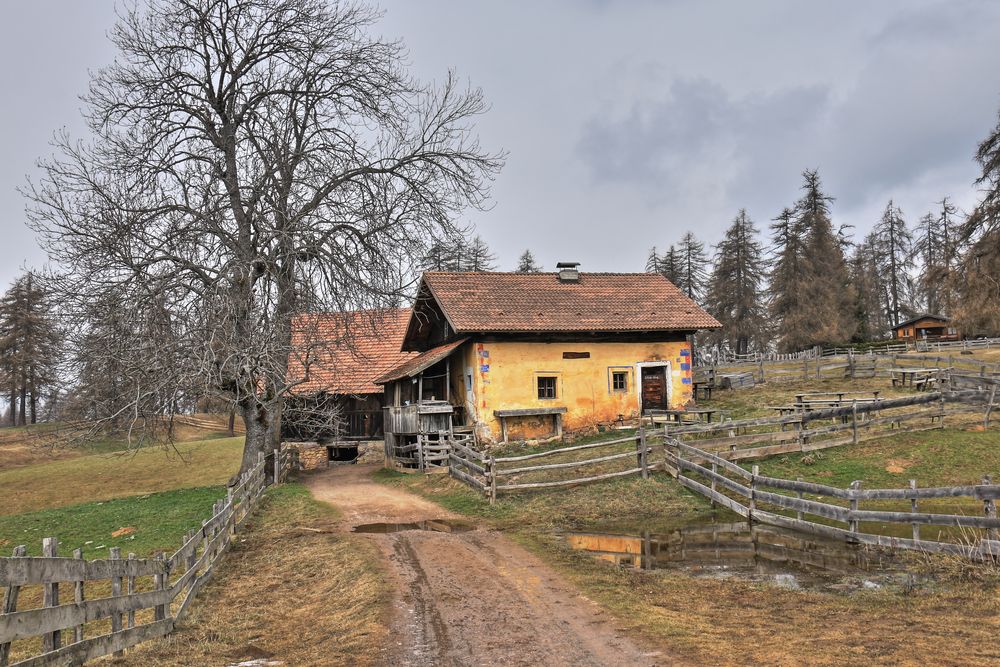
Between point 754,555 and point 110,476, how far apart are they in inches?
1133

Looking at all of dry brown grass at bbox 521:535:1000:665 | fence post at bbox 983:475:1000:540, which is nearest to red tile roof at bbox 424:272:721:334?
dry brown grass at bbox 521:535:1000:665

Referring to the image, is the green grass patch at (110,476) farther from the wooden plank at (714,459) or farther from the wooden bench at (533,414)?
the wooden plank at (714,459)

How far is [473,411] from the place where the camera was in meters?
23.5

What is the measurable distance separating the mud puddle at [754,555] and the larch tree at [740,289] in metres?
42.8

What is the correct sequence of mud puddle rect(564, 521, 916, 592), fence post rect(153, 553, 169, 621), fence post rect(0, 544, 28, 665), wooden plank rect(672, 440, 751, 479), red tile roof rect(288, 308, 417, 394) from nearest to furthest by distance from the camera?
fence post rect(0, 544, 28, 665) < fence post rect(153, 553, 169, 621) < mud puddle rect(564, 521, 916, 592) < wooden plank rect(672, 440, 751, 479) < red tile roof rect(288, 308, 417, 394)

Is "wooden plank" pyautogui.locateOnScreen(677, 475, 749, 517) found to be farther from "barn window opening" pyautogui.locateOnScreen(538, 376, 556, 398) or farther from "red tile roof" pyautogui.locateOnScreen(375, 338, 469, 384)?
"red tile roof" pyautogui.locateOnScreen(375, 338, 469, 384)

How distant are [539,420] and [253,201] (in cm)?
1179

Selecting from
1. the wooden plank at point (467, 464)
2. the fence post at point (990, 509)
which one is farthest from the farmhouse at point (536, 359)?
the fence post at point (990, 509)

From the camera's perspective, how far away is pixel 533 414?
23594 mm

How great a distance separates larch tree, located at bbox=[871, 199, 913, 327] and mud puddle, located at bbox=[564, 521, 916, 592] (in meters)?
61.1

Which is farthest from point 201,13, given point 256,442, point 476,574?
point 476,574

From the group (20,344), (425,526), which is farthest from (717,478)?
(20,344)

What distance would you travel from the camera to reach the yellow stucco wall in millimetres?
23438

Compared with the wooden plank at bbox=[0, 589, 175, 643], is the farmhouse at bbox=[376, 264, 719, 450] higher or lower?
higher
